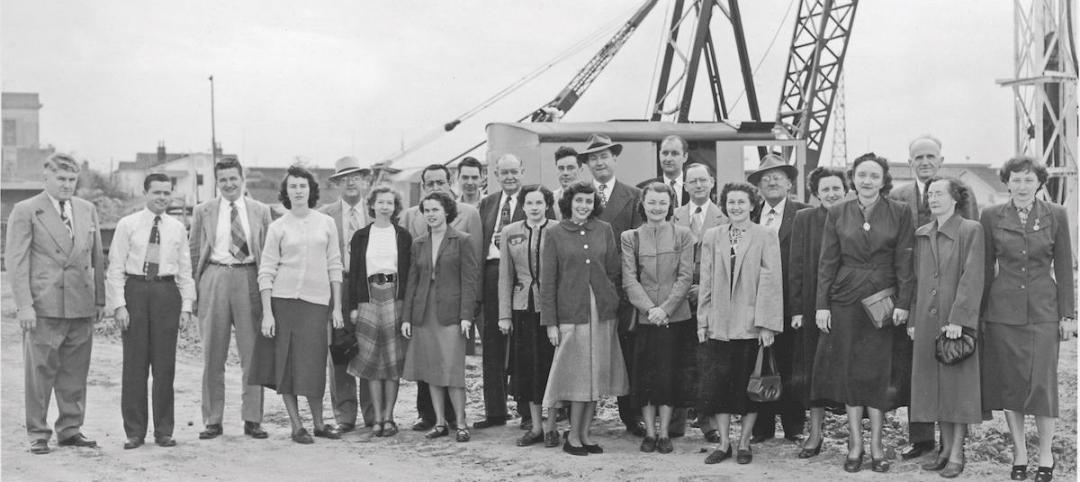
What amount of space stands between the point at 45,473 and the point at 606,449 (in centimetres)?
298

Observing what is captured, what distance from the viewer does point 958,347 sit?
4949 millimetres

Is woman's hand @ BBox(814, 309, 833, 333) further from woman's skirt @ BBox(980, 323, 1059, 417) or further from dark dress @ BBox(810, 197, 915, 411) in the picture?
woman's skirt @ BBox(980, 323, 1059, 417)

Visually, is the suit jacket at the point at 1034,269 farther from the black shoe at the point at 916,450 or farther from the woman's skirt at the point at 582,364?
the woman's skirt at the point at 582,364

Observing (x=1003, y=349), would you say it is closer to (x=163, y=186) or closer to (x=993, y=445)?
(x=993, y=445)

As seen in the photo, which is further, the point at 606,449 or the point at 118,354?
the point at 118,354

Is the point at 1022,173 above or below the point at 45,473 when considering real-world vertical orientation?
above

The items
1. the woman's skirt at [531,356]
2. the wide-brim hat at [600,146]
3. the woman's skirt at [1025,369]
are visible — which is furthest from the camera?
the wide-brim hat at [600,146]

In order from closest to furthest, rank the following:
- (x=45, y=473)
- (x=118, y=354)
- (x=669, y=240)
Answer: (x=45, y=473) → (x=669, y=240) → (x=118, y=354)

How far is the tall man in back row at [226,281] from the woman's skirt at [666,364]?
90.0 inches

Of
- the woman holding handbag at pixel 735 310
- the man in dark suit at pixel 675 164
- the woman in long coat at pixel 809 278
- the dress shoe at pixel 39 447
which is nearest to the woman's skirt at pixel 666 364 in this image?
the woman holding handbag at pixel 735 310

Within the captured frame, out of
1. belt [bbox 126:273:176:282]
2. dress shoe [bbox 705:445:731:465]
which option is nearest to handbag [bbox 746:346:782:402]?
dress shoe [bbox 705:445:731:465]

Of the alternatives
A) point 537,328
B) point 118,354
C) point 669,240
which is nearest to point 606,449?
point 537,328

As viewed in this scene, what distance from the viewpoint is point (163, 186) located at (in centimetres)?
592

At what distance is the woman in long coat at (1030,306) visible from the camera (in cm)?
490
